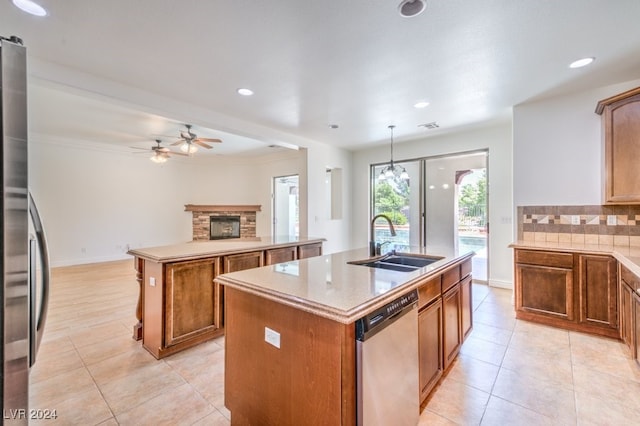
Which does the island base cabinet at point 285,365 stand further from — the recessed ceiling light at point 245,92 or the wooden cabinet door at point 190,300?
the recessed ceiling light at point 245,92

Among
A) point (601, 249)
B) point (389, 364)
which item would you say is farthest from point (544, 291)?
point (389, 364)

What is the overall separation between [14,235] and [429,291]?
1904mm

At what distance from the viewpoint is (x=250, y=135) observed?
14.6ft

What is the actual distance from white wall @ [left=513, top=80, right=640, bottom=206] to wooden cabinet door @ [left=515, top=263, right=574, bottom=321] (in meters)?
0.93

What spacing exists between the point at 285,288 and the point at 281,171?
6124mm

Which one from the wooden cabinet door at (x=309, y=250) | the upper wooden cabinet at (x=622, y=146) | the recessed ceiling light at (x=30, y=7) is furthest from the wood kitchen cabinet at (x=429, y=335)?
the recessed ceiling light at (x=30, y=7)

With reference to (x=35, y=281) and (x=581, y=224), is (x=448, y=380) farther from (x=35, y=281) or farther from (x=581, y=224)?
(x=581, y=224)

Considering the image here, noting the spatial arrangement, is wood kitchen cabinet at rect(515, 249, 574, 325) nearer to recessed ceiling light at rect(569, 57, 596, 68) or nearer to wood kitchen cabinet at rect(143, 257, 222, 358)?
recessed ceiling light at rect(569, 57, 596, 68)

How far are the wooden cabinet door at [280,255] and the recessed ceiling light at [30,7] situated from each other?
2579 millimetres

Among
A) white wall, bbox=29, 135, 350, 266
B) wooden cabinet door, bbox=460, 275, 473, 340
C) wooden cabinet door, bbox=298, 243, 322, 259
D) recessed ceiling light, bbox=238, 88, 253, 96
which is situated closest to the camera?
wooden cabinet door, bbox=460, 275, 473, 340

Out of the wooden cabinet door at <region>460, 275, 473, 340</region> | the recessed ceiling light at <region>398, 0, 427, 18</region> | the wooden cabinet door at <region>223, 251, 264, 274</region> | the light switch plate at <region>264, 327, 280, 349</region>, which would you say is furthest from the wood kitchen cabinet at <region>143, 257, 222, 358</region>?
the recessed ceiling light at <region>398, 0, 427, 18</region>

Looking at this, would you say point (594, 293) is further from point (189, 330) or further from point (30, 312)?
point (30, 312)

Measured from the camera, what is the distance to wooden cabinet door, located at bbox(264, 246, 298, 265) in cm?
330

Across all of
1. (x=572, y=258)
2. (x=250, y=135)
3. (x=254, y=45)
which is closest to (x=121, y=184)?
(x=250, y=135)
